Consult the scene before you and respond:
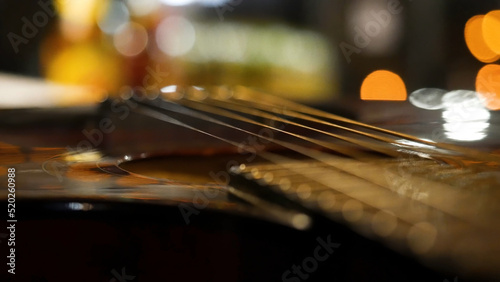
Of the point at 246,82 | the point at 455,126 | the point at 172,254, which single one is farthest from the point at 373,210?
the point at 246,82

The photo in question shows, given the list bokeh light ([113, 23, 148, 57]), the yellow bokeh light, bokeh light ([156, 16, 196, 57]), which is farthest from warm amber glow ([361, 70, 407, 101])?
the yellow bokeh light

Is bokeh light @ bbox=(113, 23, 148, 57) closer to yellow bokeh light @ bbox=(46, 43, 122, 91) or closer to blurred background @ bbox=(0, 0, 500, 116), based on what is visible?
blurred background @ bbox=(0, 0, 500, 116)

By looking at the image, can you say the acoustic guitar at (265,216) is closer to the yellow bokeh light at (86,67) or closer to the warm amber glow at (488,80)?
the warm amber glow at (488,80)

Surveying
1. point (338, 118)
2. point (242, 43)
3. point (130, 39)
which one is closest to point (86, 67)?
point (130, 39)

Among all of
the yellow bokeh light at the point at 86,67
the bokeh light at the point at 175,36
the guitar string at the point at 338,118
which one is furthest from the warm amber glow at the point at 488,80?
the guitar string at the point at 338,118

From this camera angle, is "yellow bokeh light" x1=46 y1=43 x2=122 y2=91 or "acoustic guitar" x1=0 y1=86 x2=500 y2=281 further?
"yellow bokeh light" x1=46 y1=43 x2=122 y2=91

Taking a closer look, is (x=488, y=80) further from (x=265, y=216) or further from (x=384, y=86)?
(x=265, y=216)
